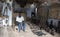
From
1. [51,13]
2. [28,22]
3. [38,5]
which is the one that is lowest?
[28,22]

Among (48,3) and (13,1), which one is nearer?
(48,3)

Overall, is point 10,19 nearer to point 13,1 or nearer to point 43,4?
point 13,1

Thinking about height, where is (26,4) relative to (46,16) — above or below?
above

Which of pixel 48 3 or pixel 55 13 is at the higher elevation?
pixel 48 3

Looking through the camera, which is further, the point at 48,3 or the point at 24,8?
the point at 24,8

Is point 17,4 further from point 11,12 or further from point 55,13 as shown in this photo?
point 55,13

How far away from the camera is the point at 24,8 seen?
890 cm

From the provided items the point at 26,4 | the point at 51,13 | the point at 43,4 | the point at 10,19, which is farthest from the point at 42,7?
the point at 10,19

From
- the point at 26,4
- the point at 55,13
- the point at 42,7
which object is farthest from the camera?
the point at 26,4

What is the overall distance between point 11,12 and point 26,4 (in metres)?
1.31

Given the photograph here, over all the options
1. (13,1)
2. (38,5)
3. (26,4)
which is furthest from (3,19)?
(38,5)

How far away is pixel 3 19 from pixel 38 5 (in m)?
2.75

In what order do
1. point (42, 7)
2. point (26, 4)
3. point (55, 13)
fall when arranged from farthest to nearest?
1. point (26, 4)
2. point (42, 7)
3. point (55, 13)

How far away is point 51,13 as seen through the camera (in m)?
7.88
